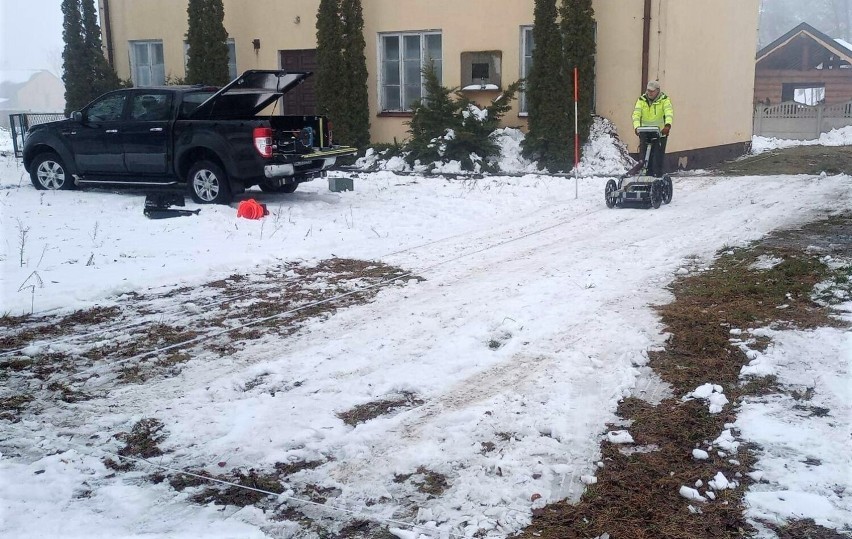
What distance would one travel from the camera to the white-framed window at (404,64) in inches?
703

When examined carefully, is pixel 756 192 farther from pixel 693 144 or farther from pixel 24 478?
pixel 24 478

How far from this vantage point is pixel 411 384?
4660mm

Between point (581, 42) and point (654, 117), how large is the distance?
450cm

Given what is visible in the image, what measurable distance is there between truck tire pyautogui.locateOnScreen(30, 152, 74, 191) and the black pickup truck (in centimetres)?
2

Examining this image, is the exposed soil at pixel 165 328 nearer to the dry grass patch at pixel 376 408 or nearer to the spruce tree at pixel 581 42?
the dry grass patch at pixel 376 408

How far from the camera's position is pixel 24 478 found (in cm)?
354

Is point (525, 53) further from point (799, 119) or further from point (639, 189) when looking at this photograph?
point (799, 119)

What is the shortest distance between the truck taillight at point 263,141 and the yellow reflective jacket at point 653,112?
5234 millimetres

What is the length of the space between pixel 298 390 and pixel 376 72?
14.7m

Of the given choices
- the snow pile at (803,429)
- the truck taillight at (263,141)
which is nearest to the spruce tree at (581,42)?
the truck taillight at (263,141)

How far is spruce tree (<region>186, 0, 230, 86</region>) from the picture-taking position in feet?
61.6

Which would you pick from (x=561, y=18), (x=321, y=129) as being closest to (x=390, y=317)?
(x=321, y=129)

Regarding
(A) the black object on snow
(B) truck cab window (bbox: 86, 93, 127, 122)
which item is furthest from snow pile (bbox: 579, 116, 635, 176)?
(B) truck cab window (bbox: 86, 93, 127, 122)

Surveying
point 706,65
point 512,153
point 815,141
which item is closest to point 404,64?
point 512,153
